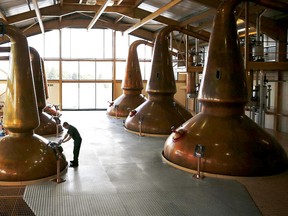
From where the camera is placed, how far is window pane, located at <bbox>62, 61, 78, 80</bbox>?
2172 cm

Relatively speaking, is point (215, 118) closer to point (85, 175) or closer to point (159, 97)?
point (85, 175)

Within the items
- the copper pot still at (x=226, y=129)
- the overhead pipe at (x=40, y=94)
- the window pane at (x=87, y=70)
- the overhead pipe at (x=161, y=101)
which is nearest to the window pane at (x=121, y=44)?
the window pane at (x=87, y=70)

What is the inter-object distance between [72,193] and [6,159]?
1.47m

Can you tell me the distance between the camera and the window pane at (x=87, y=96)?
2212 centimetres

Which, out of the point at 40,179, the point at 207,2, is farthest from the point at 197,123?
the point at 207,2

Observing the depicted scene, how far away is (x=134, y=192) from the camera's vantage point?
542 cm

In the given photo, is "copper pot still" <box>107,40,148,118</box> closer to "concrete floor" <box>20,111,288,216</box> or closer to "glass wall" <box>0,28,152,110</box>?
"concrete floor" <box>20,111,288,216</box>

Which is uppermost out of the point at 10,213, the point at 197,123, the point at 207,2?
the point at 207,2

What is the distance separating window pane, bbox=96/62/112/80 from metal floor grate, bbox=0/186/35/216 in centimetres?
1707

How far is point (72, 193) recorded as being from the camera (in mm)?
5309

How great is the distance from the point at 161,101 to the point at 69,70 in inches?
506

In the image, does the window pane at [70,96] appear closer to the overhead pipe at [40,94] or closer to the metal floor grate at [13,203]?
the overhead pipe at [40,94]

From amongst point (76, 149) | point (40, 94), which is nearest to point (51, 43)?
point (40, 94)

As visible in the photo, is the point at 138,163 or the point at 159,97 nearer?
the point at 138,163
